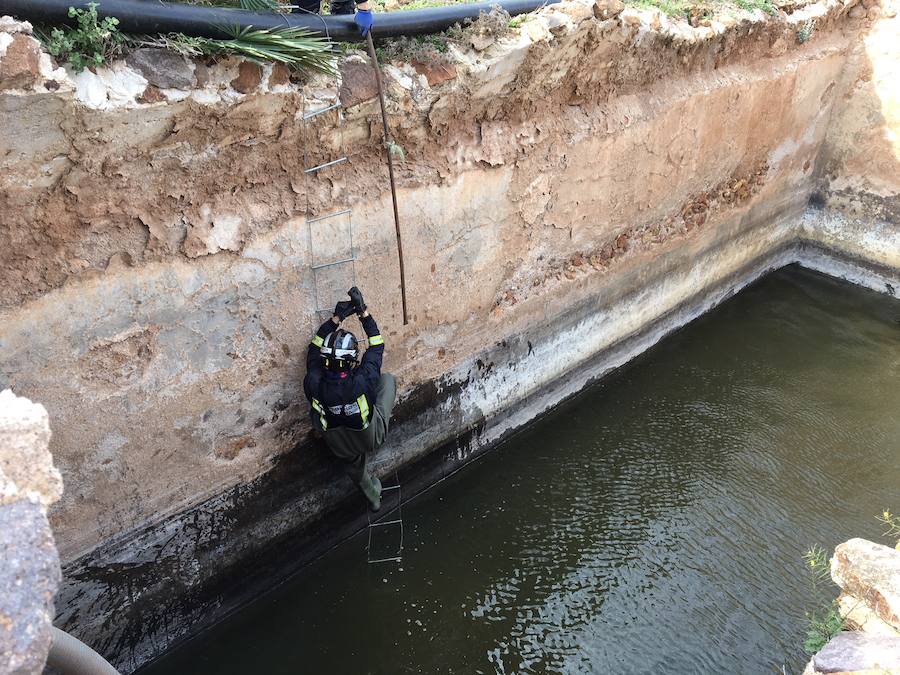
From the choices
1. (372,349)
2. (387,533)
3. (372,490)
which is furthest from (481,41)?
(387,533)

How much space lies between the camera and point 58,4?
2543mm

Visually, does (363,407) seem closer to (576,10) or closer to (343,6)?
(343,6)

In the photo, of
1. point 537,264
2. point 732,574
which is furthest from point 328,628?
point 537,264

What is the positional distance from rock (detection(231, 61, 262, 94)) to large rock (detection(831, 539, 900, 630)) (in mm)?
3133

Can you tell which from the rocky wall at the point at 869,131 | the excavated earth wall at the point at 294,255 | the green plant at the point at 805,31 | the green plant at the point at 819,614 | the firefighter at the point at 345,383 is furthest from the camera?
the rocky wall at the point at 869,131

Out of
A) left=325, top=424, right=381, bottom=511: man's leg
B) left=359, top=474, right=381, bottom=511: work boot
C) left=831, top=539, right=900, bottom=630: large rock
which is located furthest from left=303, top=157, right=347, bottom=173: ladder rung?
left=831, top=539, right=900, bottom=630: large rock

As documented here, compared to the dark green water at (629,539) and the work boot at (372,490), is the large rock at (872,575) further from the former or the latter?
the work boot at (372,490)

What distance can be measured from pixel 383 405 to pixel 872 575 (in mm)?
2565

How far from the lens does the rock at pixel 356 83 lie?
339 centimetres

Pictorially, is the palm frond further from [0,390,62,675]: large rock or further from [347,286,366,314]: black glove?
[0,390,62,675]: large rock

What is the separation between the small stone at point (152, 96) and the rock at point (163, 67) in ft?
0.09

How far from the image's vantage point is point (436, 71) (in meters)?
3.76

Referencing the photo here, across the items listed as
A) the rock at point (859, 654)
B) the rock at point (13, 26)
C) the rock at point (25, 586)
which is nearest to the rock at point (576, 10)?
the rock at point (13, 26)

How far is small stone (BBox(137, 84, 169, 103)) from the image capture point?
274 cm
